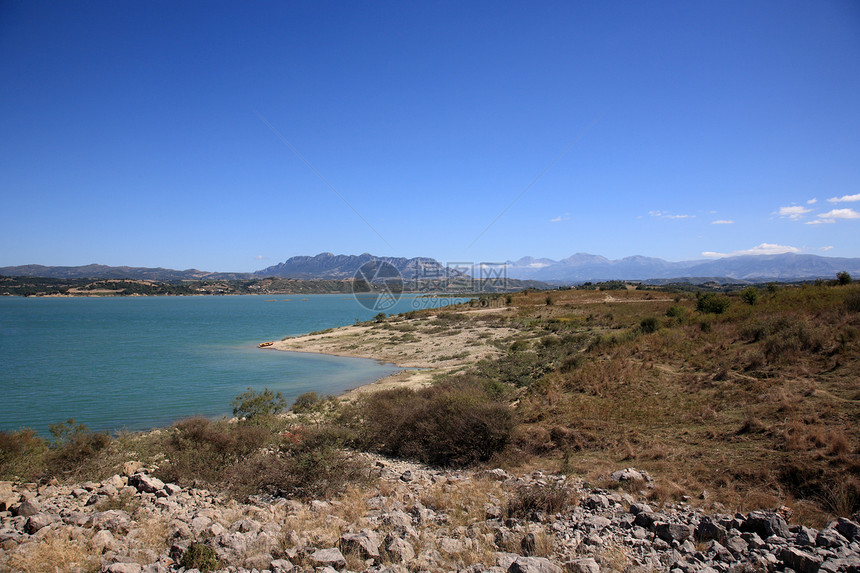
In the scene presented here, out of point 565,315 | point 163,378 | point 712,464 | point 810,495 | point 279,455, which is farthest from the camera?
point 565,315

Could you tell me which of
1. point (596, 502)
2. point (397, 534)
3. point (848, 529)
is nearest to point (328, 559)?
point (397, 534)

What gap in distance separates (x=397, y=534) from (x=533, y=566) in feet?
6.78

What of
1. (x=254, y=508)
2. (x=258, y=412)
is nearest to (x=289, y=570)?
(x=254, y=508)

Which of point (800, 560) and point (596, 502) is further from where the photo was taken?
point (596, 502)

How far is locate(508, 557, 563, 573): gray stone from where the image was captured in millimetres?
5237

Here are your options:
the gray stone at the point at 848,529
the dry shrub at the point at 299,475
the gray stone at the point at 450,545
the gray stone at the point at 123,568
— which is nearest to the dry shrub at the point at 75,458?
the dry shrub at the point at 299,475

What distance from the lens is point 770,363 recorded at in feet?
47.3

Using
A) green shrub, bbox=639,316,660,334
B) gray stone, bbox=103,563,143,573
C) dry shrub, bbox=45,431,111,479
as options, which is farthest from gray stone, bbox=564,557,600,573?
green shrub, bbox=639,316,660,334

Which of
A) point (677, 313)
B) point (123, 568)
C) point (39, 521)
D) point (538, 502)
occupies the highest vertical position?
point (677, 313)

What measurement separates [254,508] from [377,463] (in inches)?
131

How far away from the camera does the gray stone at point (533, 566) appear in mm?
5237

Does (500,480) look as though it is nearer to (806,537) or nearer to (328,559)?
(328,559)

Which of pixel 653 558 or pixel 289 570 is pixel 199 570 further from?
pixel 653 558

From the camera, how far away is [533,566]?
5.33m
